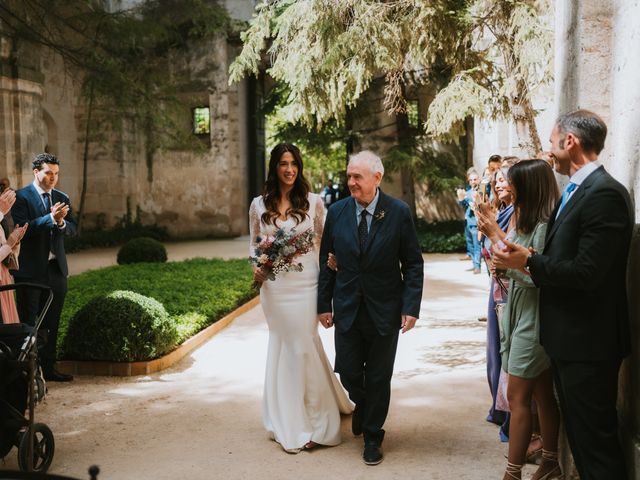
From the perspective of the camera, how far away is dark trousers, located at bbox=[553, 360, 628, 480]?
10.4 feet

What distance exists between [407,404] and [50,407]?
3.12 m

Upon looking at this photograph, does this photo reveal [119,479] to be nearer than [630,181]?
No

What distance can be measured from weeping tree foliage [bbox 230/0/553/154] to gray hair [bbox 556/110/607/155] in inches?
237

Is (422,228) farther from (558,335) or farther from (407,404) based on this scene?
(558,335)

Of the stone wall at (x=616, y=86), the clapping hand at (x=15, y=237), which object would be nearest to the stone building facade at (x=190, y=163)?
the clapping hand at (x=15, y=237)

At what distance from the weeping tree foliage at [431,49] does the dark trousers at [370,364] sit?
538 cm

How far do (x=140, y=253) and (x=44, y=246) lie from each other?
1023cm

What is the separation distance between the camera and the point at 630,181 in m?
3.44

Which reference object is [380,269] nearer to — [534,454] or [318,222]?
[318,222]

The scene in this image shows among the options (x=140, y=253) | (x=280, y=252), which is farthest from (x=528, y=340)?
(x=140, y=253)

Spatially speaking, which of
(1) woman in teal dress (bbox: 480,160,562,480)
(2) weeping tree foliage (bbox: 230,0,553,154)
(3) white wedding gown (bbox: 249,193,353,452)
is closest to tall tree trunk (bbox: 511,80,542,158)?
(2) weeping tree foliage (bbox: 230,0,553,154)

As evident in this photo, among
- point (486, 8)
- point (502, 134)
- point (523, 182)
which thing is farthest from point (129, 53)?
point (523, 182)

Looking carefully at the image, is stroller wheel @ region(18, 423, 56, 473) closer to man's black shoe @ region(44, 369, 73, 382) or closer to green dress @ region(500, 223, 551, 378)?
man's black shoe @ region(44, 369, 73, 382)

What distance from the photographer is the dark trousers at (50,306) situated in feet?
20.7
